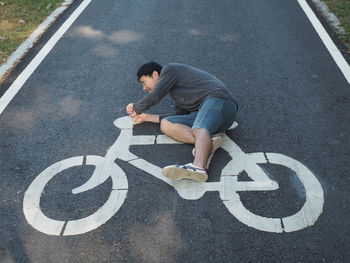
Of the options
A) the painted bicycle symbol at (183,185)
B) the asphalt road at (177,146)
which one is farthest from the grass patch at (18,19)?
the painted bicycle symbol at (183,185)

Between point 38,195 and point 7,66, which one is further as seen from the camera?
point 7,66

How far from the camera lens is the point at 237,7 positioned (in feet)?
29.7

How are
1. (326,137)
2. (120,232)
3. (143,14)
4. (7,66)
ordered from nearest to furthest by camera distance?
(120,232)
(326,137)
(7,66)
(143,14)

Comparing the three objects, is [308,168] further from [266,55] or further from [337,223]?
[266,55]

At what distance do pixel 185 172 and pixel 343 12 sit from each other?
573 centimetres

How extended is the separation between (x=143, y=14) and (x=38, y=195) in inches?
213

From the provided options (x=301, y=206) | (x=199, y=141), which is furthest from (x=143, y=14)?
(x=301, y=206)

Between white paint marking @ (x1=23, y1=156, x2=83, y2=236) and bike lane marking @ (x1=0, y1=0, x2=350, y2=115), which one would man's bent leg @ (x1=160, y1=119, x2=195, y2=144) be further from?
bike lane marking @ (x1=0, y1=0, x2=350, y2=115)

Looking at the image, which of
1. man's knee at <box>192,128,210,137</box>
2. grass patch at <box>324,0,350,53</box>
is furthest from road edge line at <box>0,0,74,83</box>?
grass patch at <box>324,0,350,53</box>

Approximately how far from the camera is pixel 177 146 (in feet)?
15.9

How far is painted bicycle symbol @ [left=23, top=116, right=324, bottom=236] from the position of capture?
12.6ft

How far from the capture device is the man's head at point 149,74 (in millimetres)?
4863

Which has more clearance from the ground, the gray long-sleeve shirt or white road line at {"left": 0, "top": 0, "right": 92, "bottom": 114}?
the gray long-sleeve shirt

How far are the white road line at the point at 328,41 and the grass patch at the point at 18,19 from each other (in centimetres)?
495
